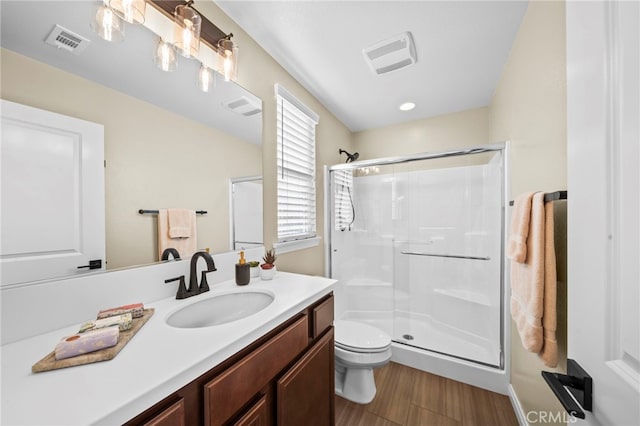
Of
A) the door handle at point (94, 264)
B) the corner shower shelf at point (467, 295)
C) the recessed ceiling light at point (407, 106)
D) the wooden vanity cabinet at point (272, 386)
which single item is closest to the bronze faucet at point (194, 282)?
the door handle at point (94, 264)

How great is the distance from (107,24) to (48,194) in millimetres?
676

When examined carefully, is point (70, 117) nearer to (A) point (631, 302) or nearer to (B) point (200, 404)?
(B) point (200, 404)

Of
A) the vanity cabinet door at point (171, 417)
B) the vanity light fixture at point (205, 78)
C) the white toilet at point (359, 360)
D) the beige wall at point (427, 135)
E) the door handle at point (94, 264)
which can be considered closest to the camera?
the vanity cabinet door at point (171, 417)

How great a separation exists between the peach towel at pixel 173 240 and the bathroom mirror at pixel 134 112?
0.09 ft

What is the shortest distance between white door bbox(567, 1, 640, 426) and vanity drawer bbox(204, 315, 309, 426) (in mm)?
792

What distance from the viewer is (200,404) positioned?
0.61 meters

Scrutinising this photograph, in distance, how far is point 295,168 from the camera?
76.9 inches

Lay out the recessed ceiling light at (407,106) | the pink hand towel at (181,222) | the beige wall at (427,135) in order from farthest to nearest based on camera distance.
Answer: the beige wall at (427,135) < the recessed ceiling light at (407,106) < the pink hand towel at (181,222)

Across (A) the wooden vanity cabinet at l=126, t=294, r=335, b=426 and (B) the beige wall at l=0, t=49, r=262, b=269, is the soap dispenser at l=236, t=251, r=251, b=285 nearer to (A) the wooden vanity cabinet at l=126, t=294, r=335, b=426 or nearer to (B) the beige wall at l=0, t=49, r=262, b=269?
(B) the beige wall at l=0, t=49, r=262, b=269

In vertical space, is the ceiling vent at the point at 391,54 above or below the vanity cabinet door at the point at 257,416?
above

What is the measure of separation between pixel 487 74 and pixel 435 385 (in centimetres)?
251

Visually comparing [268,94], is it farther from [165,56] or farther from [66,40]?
[66,40]

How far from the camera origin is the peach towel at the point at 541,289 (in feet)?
2.89

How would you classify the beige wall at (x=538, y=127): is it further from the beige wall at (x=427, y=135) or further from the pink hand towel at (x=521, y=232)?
the beige wall at (x=427, y=135)
